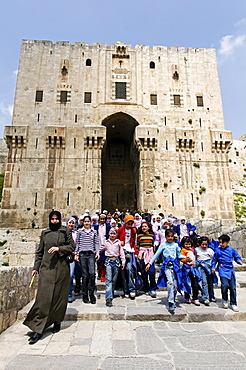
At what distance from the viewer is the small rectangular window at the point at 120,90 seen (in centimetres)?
2108

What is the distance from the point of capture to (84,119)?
66.6 feet

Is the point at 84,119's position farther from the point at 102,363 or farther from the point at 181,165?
the point at 102,363

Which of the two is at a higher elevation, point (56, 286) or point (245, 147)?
point (245, 147)

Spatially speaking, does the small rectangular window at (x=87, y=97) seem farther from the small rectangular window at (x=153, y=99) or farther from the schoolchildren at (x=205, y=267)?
the schoolchildren at (x=205, y=267)

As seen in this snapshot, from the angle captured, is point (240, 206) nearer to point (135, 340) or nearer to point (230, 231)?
point (230, 231)

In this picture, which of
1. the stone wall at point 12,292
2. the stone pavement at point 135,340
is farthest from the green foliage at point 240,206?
the stone wall at point 12,292

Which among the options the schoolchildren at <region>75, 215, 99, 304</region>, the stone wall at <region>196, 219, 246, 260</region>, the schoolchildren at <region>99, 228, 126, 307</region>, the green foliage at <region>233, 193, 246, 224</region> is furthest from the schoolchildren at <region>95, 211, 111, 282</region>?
the green foliage at <region>233, 193, 246, 224</region>

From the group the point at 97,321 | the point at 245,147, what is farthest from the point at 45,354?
the point at 245,147

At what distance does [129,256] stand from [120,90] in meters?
18.0

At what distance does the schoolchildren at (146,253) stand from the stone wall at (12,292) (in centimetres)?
244

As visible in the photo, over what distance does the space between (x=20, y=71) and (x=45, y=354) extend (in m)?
22.6

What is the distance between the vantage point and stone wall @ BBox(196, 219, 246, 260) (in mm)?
9988

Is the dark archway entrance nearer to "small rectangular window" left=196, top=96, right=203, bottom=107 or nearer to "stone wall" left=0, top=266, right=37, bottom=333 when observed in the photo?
"small rectangular window" left=196, top=96, right=203, bottom=107

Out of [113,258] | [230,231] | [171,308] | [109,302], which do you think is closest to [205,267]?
[171,308]
